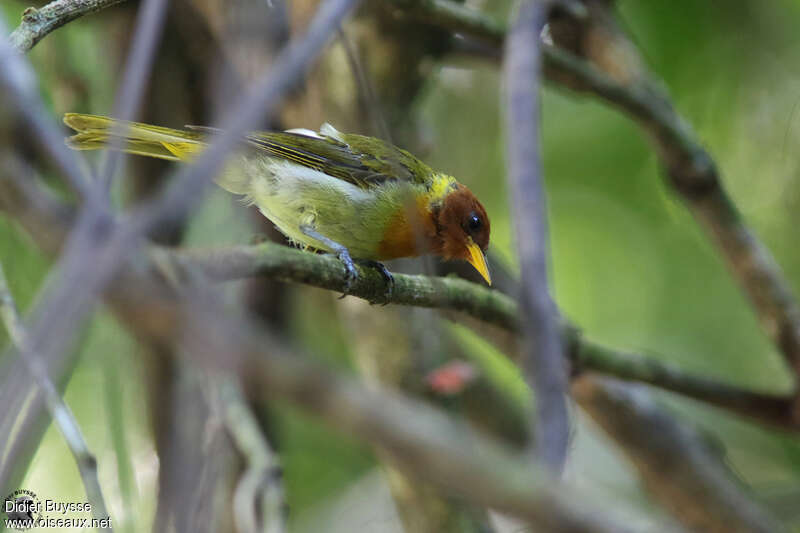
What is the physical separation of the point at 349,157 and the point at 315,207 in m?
0.32

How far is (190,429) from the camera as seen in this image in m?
2.50

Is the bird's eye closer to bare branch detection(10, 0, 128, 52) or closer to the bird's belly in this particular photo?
the bird's belly

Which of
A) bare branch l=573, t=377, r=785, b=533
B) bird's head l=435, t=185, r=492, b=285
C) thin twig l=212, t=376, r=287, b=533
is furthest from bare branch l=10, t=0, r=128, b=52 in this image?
bare branch l=573, t=377, r=785, b=533

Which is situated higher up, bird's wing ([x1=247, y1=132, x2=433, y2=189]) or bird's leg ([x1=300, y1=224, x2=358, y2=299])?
bird's wing ([x1=247, y1=132, x2=433, y2=189])

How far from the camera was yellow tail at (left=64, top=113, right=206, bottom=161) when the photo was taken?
6.73 feet

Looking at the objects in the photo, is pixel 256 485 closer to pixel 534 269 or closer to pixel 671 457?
pixel 534 269

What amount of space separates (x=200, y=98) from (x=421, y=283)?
116 inches

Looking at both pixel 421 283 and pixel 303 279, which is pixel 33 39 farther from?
pixel 421 283

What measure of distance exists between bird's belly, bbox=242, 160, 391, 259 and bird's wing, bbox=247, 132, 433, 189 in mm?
60

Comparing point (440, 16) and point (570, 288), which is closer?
point (440, 16)

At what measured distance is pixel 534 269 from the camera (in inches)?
63.7

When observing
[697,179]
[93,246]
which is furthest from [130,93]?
[697,179]

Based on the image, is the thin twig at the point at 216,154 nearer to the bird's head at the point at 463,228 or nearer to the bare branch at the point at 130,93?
the bare branch at the point at 130,93

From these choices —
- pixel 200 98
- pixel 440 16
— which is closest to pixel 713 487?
pixel 440 16
